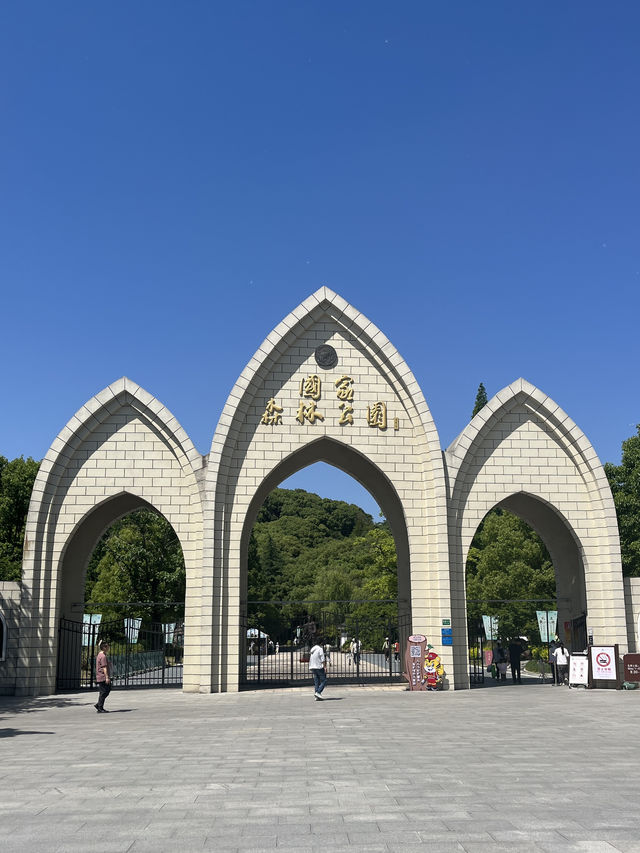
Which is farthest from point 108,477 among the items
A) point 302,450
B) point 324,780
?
point 324,780

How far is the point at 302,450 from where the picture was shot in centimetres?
2431

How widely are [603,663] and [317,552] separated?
A: 7090cm

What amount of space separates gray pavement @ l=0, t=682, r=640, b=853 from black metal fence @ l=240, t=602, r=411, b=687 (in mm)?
7610

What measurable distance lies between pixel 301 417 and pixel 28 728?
37.9 ft

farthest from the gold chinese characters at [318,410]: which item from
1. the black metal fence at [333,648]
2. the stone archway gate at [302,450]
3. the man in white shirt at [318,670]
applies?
the man in white shirt at [318,670]

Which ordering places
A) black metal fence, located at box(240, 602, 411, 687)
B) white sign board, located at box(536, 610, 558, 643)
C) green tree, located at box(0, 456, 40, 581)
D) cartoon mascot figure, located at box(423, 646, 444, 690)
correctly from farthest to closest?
green tree, located at box(0, 456, 40, 581) < white sign board, located at box(536, 610, 558, 643) < black metal fence, located at box(240, 602, 411, 687) < cartoon mascot figure, located at box(423, 646, 444, 690)

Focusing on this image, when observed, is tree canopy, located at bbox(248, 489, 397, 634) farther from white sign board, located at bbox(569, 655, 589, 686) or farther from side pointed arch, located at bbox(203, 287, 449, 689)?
white sign board, located at bbox(569, 655, 589, 686)

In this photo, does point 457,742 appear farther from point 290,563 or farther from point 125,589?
point 290,563

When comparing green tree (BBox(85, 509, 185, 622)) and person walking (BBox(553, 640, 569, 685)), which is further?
green tree (BBox(85, 509, 185, 622))

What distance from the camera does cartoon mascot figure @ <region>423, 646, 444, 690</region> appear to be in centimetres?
2170

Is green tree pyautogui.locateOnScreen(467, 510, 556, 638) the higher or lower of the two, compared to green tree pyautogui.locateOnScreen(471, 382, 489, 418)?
lower

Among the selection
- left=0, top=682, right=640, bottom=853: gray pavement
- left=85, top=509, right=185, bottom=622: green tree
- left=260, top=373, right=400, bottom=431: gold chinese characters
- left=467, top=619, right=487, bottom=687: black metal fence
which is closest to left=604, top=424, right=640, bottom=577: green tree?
left=467, top=619, right=487, bottom=687: black metal fence

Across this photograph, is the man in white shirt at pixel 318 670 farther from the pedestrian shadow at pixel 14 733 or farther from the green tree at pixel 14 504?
the green tree at pixel 14 504

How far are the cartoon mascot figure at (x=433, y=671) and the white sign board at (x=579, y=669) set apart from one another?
12.9 feet
